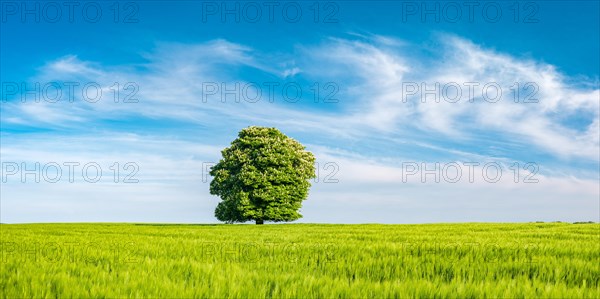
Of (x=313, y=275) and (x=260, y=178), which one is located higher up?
(x=260, y=178)

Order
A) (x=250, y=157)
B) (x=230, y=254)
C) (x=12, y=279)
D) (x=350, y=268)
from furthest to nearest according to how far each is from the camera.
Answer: (x=250, y=157) < (x=230, y=254) < (x=350, y=268) < (x=12, y=279)

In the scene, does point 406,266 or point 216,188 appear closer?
point 406,266

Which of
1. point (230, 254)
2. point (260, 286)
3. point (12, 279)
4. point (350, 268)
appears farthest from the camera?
point (230, 254)

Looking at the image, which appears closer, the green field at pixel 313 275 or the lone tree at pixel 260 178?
the green field at pixel 313 275

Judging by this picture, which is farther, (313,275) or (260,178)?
(260,178)

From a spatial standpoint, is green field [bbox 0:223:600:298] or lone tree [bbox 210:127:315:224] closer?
green field [bbox 0:223:600:298]

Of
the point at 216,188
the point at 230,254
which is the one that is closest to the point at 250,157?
the point at 216,188

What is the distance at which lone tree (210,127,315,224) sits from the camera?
41625 mm

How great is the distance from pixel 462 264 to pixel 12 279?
672 cm

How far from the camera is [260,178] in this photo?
4156 cm

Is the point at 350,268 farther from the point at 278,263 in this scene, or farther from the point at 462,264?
the point at 462,264

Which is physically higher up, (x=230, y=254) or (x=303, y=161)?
(x=303, y=161)

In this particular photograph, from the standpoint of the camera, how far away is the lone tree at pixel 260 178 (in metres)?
41.6

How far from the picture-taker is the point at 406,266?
7.57 metres
